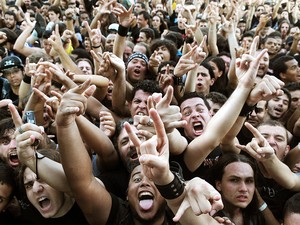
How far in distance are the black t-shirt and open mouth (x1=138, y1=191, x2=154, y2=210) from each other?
0.37 feet

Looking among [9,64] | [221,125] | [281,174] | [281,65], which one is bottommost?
[281,65]

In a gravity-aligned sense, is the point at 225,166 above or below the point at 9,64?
above

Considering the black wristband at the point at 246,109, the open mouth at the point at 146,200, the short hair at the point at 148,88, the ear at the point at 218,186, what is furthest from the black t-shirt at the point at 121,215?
the short hair at the point at 148,88

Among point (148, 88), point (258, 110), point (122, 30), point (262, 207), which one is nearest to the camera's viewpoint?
point (262, 207)

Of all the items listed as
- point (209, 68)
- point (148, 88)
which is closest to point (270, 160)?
point (148, 88)

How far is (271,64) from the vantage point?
589 centimetres

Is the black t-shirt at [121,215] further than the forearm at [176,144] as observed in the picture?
No

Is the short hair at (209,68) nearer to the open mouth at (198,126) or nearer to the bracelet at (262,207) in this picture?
the open mouth at (198,126)

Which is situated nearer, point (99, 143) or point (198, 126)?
point (99, 143)

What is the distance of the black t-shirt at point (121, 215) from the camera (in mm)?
2291

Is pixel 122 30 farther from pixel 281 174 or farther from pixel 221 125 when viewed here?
pixel 281 174

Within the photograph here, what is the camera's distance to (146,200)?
7.67ft

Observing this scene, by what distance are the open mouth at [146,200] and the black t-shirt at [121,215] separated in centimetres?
11

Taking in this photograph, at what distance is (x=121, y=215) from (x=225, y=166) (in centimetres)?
82
